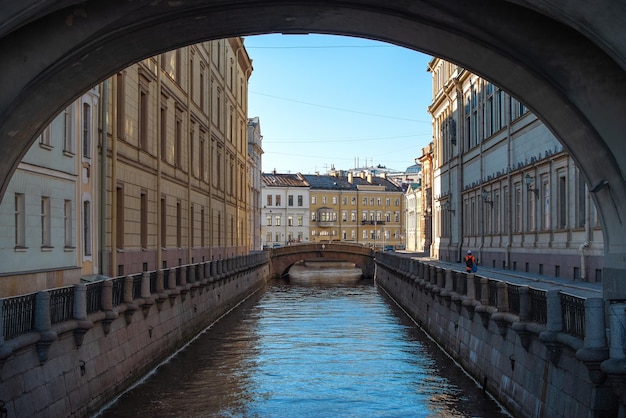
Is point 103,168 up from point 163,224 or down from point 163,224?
up

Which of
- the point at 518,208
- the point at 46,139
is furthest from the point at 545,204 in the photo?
the point at 46,139

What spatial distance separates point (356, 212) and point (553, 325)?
114995 millimetres

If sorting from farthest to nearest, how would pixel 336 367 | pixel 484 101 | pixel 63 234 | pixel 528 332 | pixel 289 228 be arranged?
1. pixel 289 228
2. pixel 484 101
3. pixel 336 367
4. pixel 63 234
5. pixel 528 332

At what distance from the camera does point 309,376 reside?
21.8 metres

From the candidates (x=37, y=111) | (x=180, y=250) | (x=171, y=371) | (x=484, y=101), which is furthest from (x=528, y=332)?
→ (x=484, y=101)

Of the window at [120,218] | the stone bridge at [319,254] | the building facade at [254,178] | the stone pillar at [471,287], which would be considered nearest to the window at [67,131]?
the window at [120,218]

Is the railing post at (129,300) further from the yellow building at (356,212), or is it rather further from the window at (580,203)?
the yellow building at (356,212)

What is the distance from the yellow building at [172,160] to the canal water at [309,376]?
14.0 feet

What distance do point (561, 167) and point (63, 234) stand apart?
16.7 m

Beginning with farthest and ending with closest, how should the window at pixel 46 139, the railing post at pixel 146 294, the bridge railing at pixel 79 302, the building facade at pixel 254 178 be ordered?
the building facade at pixel 254 178, the railing post at pixel 146 294, the window at pixel 46 139, the bridge railing at pixel 79 302

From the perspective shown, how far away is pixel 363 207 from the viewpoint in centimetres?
12850

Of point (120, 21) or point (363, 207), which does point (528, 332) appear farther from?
point (363, 207)

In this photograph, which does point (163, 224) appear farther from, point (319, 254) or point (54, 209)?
point (319, 254)

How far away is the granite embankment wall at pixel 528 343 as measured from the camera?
11195 mm
